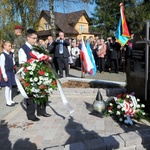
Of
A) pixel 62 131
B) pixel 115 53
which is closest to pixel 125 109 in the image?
pixel 62 131

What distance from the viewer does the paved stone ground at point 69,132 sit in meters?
3.62

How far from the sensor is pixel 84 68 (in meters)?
10.0

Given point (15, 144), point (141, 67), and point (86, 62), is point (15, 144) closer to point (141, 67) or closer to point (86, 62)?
point (141, 67)

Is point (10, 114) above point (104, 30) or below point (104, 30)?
below

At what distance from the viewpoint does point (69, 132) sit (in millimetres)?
4277

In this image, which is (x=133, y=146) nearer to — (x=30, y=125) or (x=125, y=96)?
(x=125, y=96)

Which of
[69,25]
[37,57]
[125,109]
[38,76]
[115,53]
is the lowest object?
[125,109]

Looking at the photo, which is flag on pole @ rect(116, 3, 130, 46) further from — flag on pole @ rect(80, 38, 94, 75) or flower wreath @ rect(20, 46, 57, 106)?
flower wreath @ rect(20, 46, 57, 106)

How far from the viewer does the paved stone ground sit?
3621 millimetres

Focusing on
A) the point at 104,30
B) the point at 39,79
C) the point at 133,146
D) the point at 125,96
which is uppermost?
the point at 104,30

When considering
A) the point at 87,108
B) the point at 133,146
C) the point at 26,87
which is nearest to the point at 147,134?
the point at 133,146

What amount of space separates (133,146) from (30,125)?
2.10 meters

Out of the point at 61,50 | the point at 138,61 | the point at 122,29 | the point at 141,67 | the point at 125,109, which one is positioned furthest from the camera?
the point at 61,50

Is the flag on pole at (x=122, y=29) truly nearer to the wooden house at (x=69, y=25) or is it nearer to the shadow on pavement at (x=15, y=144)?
the shadow on pavement at (x=15, y=144)
